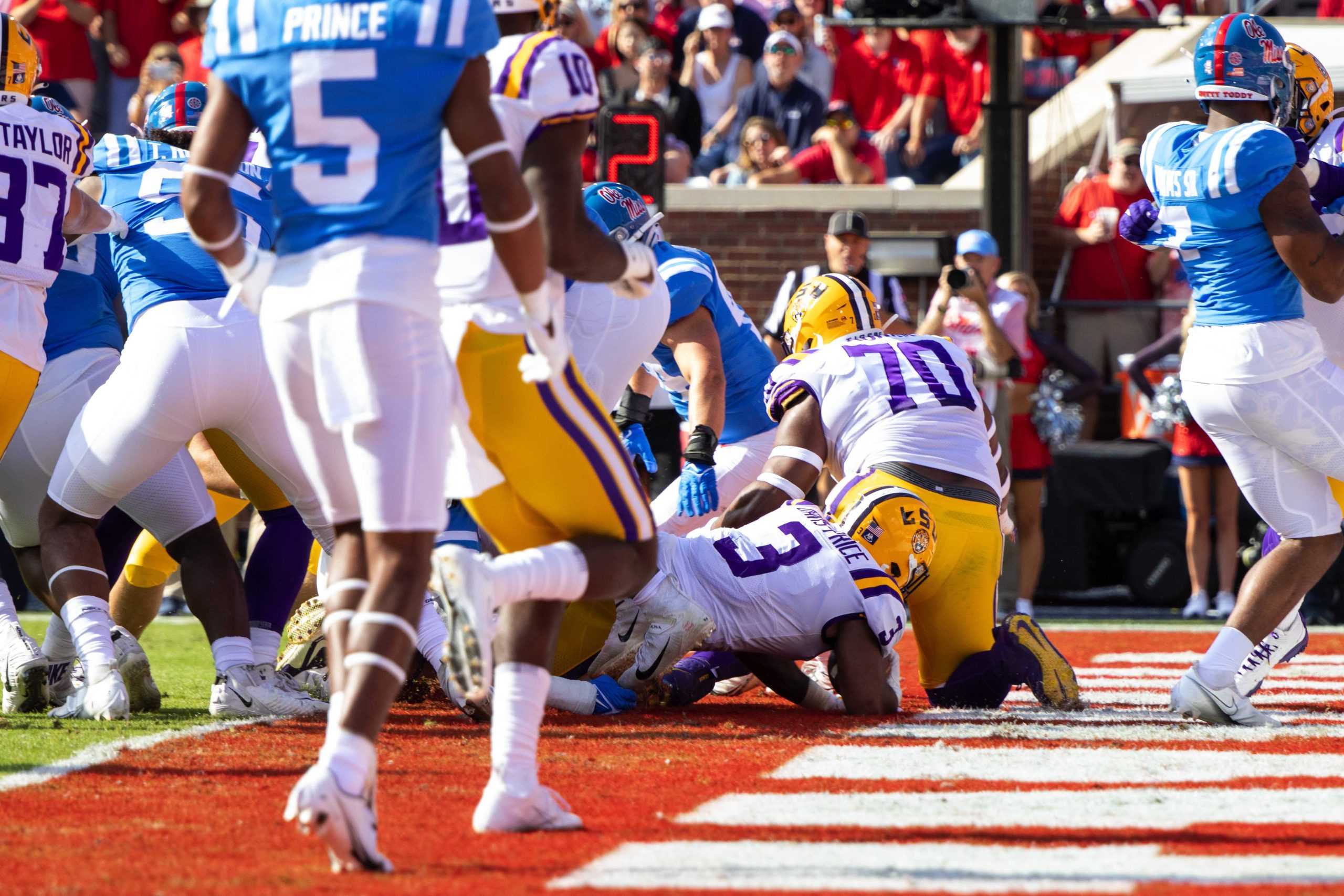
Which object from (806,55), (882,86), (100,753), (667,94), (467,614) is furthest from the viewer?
(882,86)

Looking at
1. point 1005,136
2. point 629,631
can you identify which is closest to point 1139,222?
point 629,631

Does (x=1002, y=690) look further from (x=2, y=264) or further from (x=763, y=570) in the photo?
(x=2, y=264)

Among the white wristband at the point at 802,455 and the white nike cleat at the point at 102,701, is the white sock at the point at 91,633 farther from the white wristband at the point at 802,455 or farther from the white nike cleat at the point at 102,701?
the white wristband at the point at 802,455

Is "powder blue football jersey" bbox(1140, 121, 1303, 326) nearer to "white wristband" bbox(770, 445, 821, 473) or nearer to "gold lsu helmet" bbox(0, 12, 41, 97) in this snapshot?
"white wristband" bbox(770, 445, 821, 473)

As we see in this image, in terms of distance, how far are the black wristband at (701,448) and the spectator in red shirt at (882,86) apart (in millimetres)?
8426

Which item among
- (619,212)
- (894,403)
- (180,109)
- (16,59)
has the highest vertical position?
(16,59)

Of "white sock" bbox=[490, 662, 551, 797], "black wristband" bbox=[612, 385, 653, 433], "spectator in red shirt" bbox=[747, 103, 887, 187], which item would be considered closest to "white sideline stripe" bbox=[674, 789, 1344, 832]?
"white sock" bbox=[490, 662, 551, 797]

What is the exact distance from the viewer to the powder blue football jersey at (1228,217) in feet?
17.8

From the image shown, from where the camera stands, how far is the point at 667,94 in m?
13.7

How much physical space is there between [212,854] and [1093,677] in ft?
15.5

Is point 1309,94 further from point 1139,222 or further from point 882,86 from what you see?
point 882,86

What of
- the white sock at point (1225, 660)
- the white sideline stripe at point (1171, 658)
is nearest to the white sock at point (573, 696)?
the white sock at point (1225, 660)

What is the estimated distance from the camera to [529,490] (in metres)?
3.76

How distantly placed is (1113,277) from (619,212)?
6.99 m
